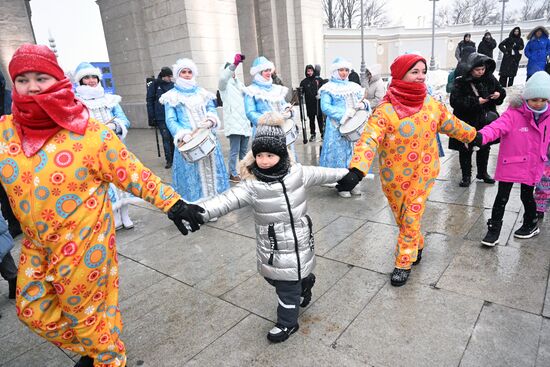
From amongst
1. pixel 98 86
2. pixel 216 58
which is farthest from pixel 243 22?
pixel 98 86

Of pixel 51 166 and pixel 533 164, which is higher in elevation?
pixel 51 166

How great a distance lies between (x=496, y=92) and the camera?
4750 mm

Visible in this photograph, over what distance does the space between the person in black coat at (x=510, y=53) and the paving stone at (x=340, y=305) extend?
12.4 m

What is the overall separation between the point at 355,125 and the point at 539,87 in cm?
206

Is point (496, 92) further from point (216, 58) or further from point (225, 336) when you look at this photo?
point (216, 58)

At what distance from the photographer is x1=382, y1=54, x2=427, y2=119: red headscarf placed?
2.89m

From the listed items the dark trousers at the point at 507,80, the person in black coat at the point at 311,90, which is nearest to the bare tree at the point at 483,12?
the dark trousers at the point at 507,80

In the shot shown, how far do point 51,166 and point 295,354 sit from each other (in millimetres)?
1828

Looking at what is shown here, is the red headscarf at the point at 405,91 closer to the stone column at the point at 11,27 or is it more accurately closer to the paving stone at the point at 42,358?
the paving stone at the point at 42,358

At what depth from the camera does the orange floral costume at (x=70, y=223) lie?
1902 millimetres

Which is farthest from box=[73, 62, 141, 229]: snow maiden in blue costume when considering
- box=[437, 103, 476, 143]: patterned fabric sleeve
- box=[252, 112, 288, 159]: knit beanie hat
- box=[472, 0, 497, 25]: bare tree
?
box=[472, 0, 497, 25]: bare tree

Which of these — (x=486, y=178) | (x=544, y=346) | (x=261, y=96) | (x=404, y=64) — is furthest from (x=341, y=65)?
(x=544, y=346)


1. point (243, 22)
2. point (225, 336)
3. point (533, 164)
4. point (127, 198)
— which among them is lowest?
point (225, 336)

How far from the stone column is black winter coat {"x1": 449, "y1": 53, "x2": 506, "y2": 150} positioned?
1518 cm
